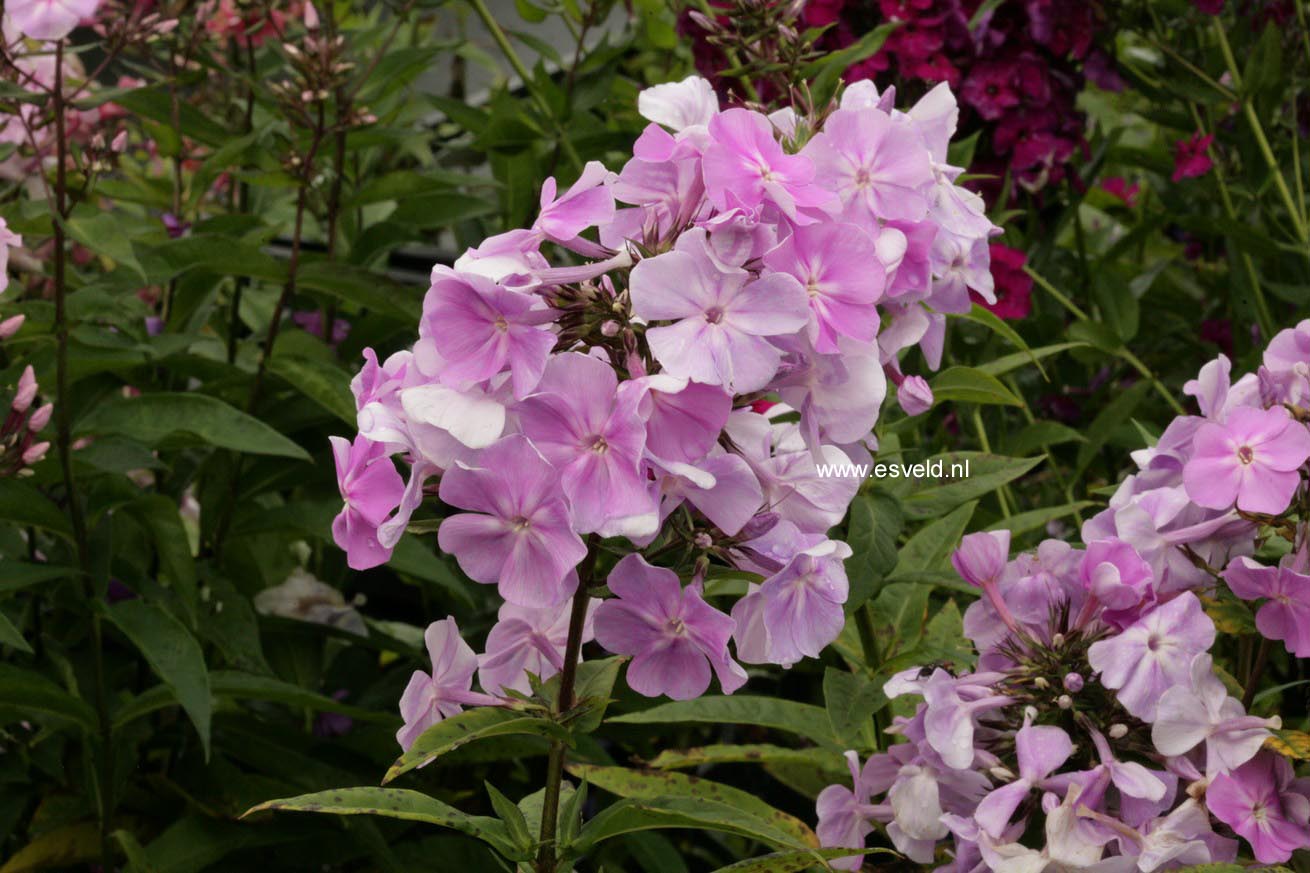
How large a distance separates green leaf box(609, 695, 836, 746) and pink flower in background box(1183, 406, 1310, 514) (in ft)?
1.06

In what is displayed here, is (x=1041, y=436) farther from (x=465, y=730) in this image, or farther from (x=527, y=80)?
(x=465, y=730)

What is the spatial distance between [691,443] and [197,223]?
1.09 meters

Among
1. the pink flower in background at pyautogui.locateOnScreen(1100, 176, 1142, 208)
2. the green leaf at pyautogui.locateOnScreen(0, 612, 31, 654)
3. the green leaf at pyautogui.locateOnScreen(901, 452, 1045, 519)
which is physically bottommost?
the pink flower in background at pyautogui.locateOnScreen(1100, 176, 1142, 208)

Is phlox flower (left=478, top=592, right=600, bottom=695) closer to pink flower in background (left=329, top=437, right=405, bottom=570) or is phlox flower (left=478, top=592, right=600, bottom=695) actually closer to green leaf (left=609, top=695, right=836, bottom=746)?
pink flower in background (left=329, top=437, right=405, bottom=570)

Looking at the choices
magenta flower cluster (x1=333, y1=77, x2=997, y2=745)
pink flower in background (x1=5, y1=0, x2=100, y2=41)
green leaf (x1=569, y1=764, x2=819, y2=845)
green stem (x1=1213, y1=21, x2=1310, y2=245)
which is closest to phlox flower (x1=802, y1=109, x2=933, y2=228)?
magenta flower cluster (x1=333, y1=77, x2=997, y2=745)

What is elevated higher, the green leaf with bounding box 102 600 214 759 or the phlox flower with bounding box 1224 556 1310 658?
the phlox flower with bounding box 1224 556 1310 658

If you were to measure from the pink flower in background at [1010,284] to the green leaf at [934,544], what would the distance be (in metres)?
0.41

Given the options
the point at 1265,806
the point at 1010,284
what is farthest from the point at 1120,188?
the point at 1265,806

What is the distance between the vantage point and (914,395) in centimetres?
84

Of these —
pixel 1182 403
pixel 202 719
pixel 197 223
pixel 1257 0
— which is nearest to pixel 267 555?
pixel 197 223

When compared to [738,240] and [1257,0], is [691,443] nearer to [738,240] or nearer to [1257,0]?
[738,240]

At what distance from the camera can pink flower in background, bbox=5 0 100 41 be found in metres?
1.04

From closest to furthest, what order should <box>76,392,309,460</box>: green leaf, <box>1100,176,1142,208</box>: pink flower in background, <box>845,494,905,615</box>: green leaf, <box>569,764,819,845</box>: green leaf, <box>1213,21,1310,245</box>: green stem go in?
<box>845,494,905,615</box>: green leaf, <box>569,764,819,845</box>: green leaf, <box>76,392,309,460</box>: green leaf, <box>1213,21,1310,245</box>: green stem, <box>1100,176,1142,208</box>: pink flower in background

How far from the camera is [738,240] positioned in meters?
0.66
